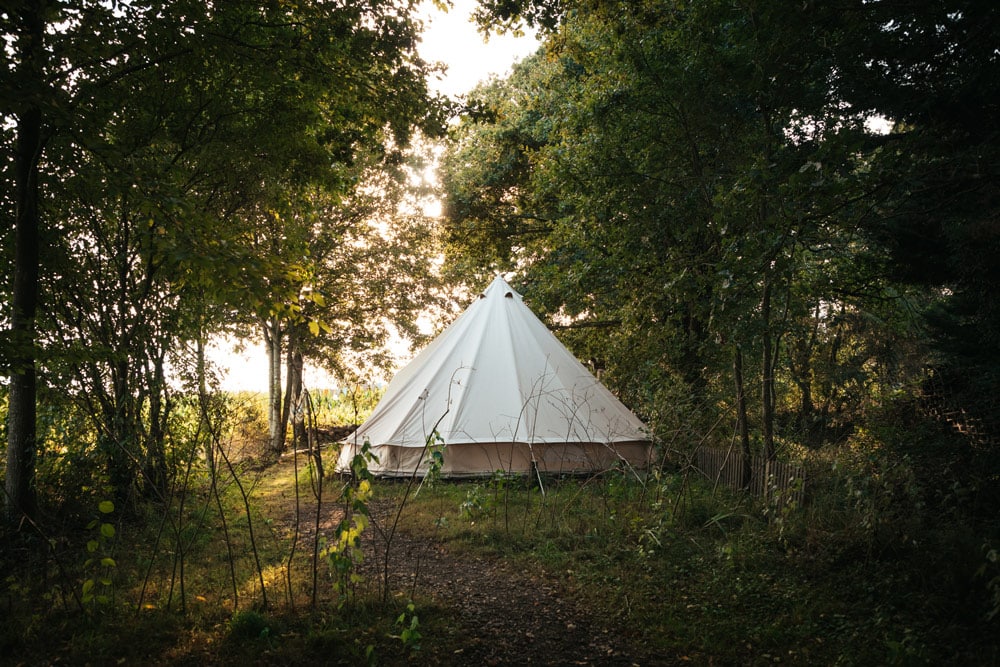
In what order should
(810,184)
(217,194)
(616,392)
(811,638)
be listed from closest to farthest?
(811,638) < (810,184) < (217,194) < (616,392)

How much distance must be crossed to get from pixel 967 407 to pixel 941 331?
3.70 ft

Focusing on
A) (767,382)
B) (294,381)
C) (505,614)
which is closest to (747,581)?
(505,614)

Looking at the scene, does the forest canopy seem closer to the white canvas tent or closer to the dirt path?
the dirt path

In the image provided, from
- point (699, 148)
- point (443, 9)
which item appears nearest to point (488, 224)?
point (699, 148)

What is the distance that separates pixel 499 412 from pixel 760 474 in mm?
3585

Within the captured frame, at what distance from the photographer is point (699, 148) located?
737 cm

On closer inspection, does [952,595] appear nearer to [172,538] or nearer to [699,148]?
[699,148]

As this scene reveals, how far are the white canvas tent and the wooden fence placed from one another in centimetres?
106

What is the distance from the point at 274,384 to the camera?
41.5 feet

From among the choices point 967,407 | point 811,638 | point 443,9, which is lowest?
point 811,638

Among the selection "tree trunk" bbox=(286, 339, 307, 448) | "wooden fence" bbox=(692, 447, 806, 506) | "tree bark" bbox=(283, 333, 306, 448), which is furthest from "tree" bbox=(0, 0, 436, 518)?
"tree trunk" bbox=(286, 339, 307, 448)

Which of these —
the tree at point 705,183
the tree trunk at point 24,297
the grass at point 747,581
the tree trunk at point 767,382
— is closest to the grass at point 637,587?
the grass at point 747,581

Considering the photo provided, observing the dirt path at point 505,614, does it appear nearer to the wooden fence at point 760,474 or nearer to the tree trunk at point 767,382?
the wooden fence at point 760,474

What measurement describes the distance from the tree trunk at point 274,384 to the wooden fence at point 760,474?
837cm
